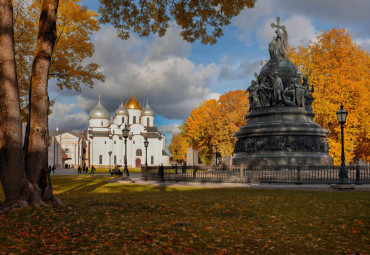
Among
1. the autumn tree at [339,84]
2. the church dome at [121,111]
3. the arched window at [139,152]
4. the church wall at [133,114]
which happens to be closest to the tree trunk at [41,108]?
the autumn tree at [339,84]

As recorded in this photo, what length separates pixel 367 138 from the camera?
3831cm

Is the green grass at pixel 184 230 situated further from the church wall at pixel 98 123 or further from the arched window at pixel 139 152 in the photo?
the church wall at pixel 98 123

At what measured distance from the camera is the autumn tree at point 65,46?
902 inches

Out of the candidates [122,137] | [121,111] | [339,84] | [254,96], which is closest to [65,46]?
[254,96]

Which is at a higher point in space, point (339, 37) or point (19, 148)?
point (339, 37)

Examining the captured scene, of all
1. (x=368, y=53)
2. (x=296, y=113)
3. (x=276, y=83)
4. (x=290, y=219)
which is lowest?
(x=290, y=219)

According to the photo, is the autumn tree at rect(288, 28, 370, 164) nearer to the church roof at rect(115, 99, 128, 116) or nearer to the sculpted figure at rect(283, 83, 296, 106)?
the sculpted figure at rect(283, 83, 296, 106)

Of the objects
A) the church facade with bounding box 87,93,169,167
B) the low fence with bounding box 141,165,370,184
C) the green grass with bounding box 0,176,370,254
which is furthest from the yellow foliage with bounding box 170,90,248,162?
the church facade with bounding box 87,93,169,167

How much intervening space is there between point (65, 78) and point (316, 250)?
70.3 feet

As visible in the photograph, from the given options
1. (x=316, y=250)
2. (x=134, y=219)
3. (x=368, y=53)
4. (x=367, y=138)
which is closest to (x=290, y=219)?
(x=316, y=250)

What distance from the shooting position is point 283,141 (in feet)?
79.4

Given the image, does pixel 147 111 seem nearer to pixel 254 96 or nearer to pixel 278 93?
pixel 254 96

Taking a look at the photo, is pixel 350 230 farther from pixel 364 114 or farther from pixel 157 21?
pixel 364 114

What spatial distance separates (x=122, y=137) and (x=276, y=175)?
3664 inches
